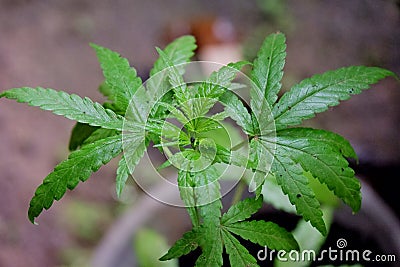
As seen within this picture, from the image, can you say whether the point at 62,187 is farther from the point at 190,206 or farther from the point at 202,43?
the point at 202,43

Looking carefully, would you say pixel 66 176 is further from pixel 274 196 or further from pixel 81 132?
pixel 274 196

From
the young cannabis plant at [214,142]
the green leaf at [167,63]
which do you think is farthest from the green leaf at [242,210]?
the green leaf at [167,63]

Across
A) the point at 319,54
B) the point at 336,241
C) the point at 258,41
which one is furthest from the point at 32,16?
the point at 336,241

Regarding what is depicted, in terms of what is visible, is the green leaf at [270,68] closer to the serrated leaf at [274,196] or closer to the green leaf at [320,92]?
the green leaf at [320,92]

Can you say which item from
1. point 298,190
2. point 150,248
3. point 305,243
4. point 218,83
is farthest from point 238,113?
point 150,248

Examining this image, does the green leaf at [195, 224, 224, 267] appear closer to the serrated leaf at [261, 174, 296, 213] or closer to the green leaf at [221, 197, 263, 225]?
the green leaf at [221, 197, 263, 225]

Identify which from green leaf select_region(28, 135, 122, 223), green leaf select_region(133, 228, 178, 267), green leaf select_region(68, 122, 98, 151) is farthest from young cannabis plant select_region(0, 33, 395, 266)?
green leaf select_region(133, 228, 178, 267)
